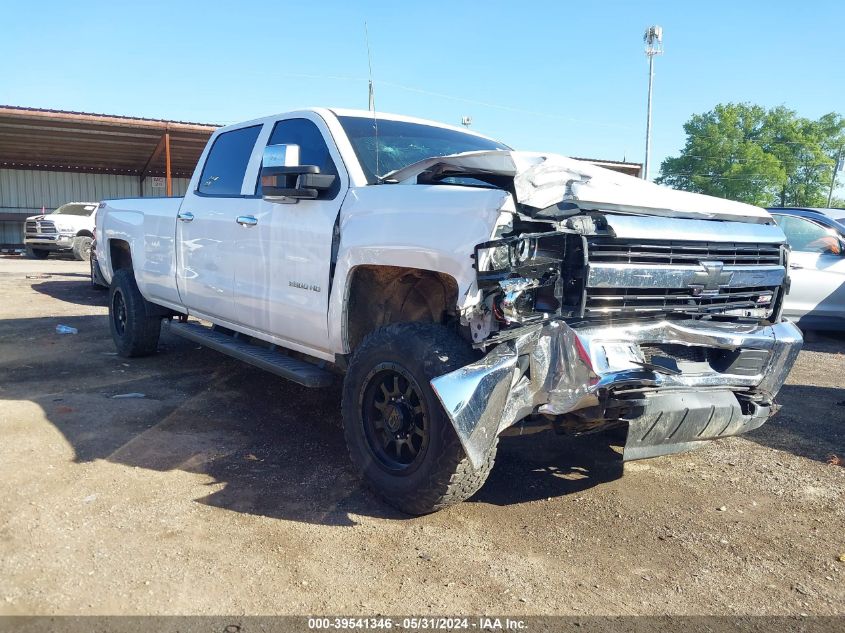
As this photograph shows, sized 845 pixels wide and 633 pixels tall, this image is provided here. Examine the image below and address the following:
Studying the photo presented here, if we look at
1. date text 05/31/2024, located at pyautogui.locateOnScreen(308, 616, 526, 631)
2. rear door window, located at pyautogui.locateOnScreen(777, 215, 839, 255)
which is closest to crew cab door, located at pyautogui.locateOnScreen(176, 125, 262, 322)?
date text 05/31/2024, located at pyautogui.locateOnScreen(308, 616, 526, 631)

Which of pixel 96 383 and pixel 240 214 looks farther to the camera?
pixel 96 383

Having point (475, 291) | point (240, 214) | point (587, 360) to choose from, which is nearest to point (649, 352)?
point (587, 360)

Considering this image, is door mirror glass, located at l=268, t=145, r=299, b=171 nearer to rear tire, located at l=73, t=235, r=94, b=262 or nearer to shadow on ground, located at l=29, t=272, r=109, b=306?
shadow on ground, located at l=29, t=272, r=109, b=306

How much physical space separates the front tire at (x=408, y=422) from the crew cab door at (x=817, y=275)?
255 inches

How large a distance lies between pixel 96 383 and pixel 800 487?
531 cm

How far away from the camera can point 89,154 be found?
2564cm

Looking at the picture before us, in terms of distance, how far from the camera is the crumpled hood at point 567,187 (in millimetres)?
2977

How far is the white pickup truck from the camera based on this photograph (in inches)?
114

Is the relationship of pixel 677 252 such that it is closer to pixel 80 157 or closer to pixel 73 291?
pixel 73 291

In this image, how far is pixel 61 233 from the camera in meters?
19.5

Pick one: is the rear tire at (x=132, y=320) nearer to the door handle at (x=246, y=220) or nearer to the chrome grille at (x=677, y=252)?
the door handle at (x=246, y=220)

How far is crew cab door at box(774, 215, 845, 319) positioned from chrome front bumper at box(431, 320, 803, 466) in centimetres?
556

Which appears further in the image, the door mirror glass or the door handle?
the door handle

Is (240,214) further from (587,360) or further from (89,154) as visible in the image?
(89,154)
